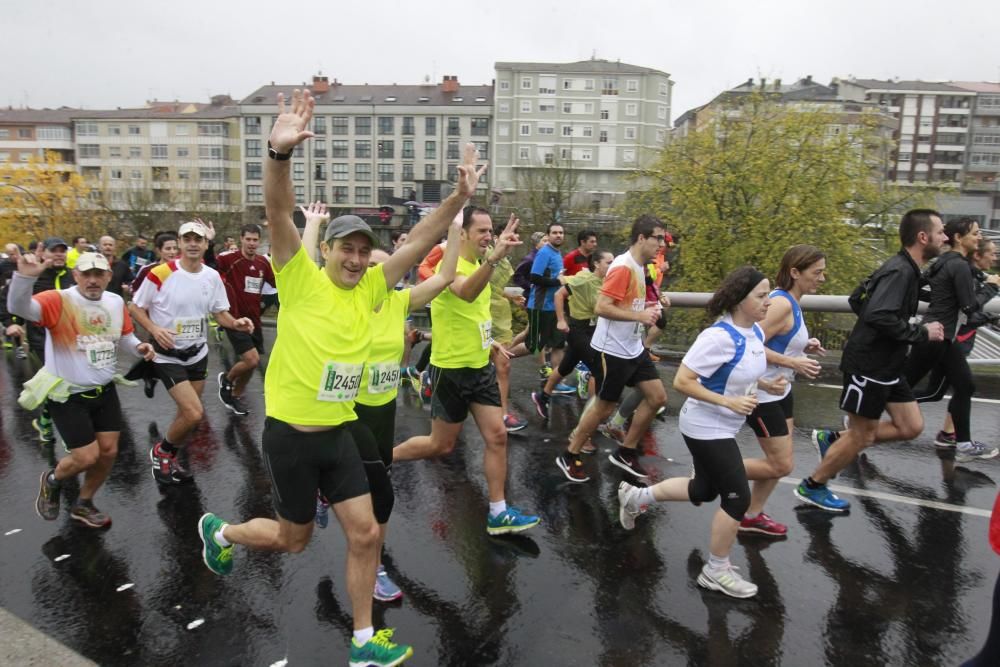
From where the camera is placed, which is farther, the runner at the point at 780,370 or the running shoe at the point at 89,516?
the running shoe at the point at 89,516

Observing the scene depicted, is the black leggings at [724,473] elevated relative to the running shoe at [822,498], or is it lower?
elevated

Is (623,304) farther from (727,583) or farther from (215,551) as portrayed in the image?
(215,551)

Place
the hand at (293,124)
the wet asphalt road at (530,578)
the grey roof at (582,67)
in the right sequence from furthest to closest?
the grey roof at (582,67) < the wet asphalt road at (530,578) < the hand at (293,124)

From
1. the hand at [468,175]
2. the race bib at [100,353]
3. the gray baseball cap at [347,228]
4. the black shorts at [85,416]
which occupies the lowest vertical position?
the black shorts at [85,416]

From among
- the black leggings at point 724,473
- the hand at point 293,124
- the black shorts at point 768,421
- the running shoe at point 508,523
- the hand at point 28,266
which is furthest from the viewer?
the running shoe at point 508,523

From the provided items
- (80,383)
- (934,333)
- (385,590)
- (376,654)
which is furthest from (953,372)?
(80,383)

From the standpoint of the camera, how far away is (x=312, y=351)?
3.35 meters

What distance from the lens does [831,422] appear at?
24.3 ft

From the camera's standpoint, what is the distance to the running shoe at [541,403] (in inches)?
301

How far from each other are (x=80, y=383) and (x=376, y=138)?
8698cm

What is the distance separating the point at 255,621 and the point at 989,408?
784 cm

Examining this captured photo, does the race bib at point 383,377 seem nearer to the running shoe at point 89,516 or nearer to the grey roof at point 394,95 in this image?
the running shoe at point 89,516

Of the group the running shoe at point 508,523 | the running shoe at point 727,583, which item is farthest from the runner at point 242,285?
the running shoe at point 727,583

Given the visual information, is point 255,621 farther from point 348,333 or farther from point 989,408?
point 989,408
